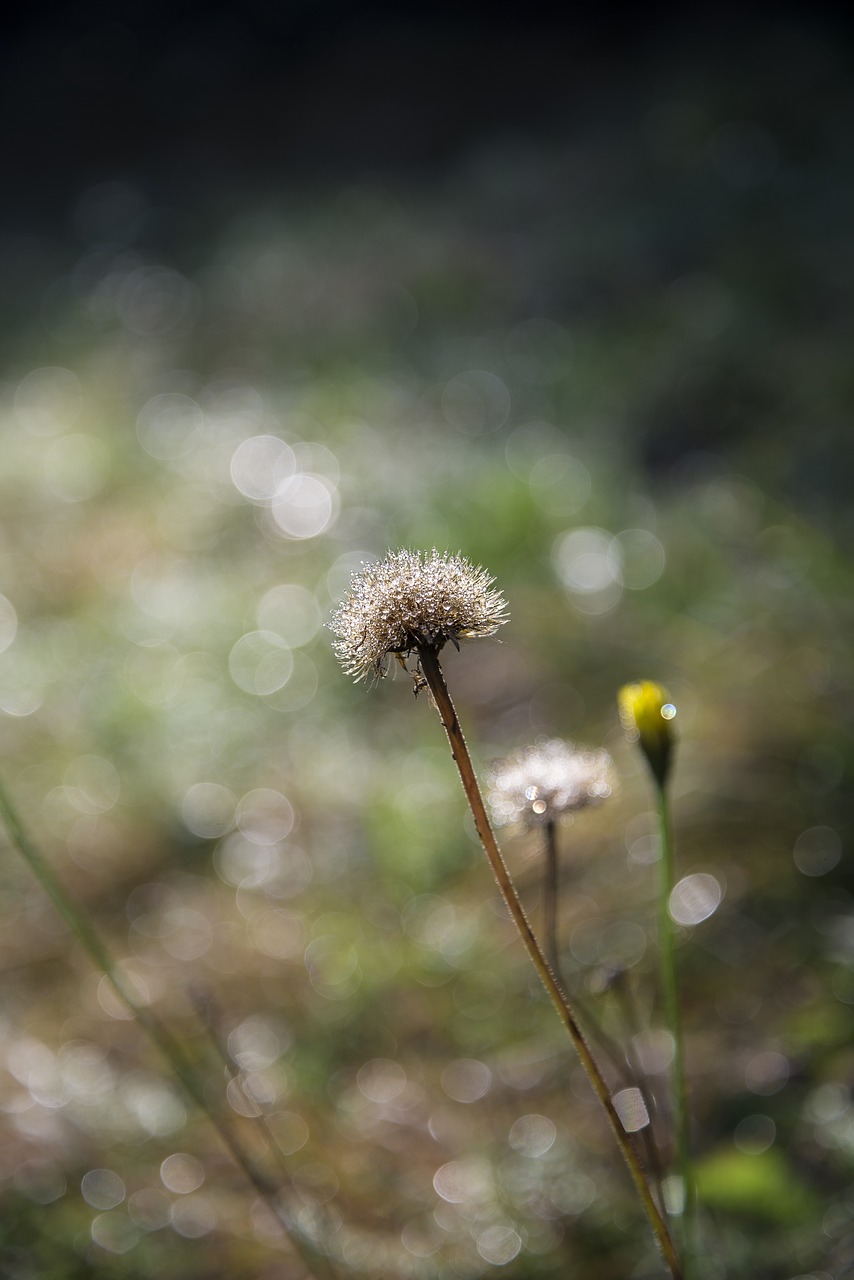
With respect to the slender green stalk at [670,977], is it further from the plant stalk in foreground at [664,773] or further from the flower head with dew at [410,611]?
the flower head with dew at [410,611]

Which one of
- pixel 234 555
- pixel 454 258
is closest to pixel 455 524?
pixel 234 555

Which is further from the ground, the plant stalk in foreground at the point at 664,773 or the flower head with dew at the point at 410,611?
the flower head with dew at the point at 410,611

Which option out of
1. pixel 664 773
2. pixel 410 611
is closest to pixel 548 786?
pixel 664 773

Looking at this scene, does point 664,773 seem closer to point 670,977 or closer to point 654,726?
point 654,726

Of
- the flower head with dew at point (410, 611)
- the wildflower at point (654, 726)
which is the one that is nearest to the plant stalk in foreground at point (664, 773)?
the wildflower at point (654, 726)

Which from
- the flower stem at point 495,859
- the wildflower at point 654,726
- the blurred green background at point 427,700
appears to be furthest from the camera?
the blurred green background at point 427,700

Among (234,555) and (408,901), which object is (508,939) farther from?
(234,555)

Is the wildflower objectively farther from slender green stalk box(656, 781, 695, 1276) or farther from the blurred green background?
the blurred green background

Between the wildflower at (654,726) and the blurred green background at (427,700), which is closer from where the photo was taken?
the wildflower at (654,726)
